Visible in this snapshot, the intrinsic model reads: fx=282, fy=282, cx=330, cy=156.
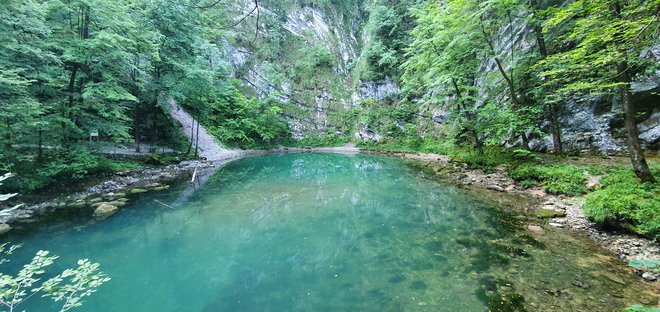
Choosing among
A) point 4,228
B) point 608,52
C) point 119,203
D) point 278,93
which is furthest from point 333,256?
point 278,93

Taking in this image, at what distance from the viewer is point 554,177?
30.3ft

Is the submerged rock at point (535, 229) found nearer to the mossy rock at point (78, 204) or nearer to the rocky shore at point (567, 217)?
the rocky shore at point (567, 217)

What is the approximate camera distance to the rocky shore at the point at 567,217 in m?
5.12

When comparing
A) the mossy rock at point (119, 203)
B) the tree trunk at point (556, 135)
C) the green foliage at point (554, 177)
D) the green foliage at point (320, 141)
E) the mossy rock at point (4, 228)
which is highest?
the tree trunk at point (556, 135)

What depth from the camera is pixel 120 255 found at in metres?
6.32

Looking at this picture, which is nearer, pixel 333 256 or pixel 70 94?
pixel 333 256

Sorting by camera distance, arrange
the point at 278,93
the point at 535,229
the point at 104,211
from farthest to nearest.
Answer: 1. the point at 278,93
2. the point at 104,211
3. the point at 535,229

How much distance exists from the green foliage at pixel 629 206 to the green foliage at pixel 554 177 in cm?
103

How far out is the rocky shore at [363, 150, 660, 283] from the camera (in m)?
5.12

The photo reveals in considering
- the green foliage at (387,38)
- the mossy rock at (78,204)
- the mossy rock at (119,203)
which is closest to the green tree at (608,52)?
the mossy rock at (119,203)

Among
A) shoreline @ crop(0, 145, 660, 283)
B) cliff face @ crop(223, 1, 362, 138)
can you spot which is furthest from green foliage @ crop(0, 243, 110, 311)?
cliff face @ crop(223, 1, 362, 138)

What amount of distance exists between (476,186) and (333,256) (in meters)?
7.53

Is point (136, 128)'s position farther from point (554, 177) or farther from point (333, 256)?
point (554, 177)

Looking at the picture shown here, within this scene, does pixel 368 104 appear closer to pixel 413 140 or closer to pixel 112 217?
pixel 413 140
